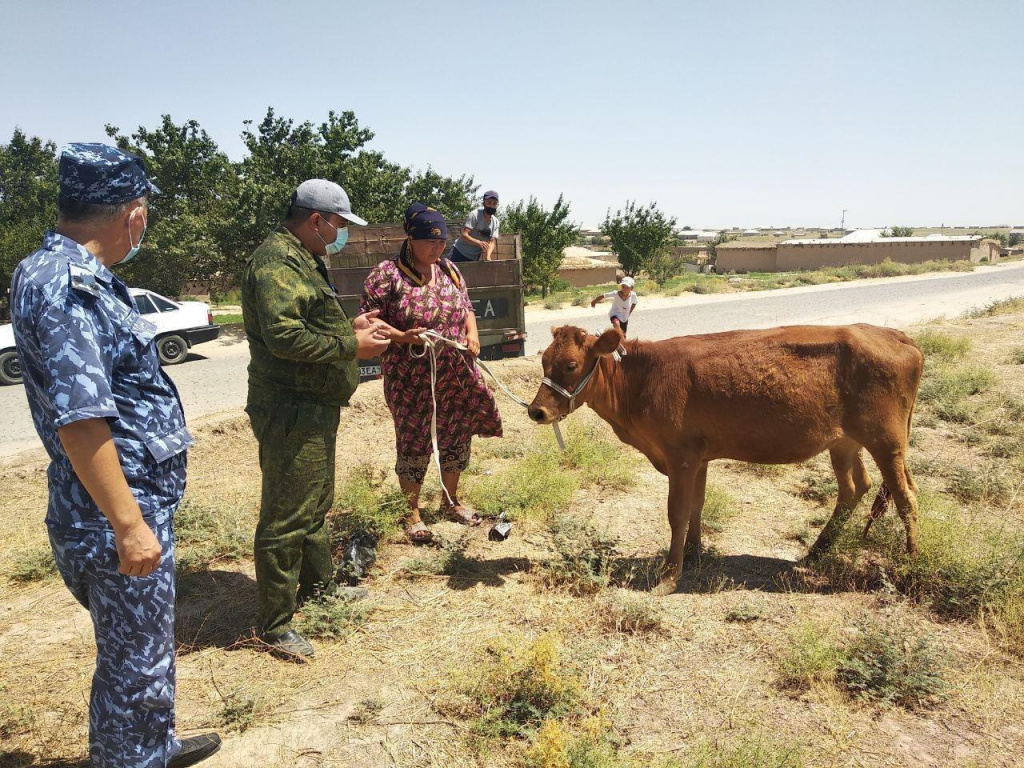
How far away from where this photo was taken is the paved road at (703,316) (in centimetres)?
1032

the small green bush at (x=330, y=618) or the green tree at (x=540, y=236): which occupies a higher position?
the green tree at (x=540, y=236)

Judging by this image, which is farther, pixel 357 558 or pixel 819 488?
pixel 819 488

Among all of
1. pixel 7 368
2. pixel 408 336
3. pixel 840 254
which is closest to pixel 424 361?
pixel 408 336

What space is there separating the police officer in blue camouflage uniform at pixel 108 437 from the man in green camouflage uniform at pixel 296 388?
2.97 ft

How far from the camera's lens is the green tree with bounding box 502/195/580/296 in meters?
27.9

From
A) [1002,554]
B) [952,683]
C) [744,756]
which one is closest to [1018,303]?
[1002,554]

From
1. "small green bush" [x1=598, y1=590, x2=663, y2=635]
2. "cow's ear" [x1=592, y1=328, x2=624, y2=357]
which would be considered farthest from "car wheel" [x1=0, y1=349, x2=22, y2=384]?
"small green bush" [x1=598, y1=590, x2=663, y2=635]

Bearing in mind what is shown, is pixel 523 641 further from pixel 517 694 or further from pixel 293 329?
pixel 293 329

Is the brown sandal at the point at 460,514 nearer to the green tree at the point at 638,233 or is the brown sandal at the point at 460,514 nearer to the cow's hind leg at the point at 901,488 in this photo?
the cow's hind leg at the point at 901,488

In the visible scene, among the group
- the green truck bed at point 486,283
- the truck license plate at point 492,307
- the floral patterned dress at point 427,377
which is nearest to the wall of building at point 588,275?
the green truck bed at point 486,283

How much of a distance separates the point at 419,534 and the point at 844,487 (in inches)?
122

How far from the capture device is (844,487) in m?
4.70

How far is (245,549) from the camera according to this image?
483 centimetres

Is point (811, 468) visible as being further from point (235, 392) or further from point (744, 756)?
point (235, 392)
